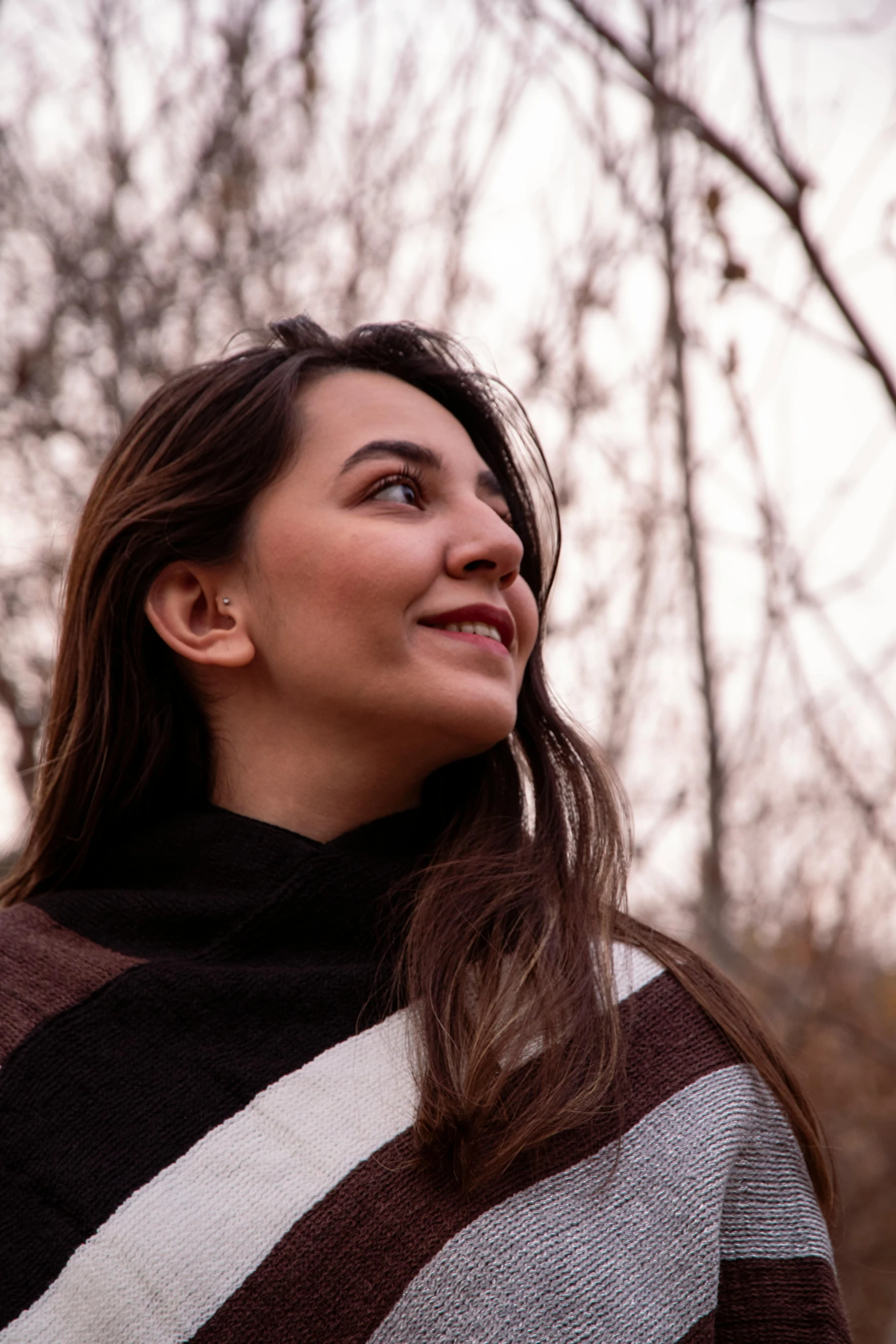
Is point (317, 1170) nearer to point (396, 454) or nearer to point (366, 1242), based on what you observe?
point (366, 1242)

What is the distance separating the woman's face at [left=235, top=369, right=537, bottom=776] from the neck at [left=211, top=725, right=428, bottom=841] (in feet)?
0.11

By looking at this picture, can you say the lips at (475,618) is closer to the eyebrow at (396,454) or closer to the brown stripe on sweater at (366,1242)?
the eyebrow at (396,454)

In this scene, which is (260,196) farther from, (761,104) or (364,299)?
(761,104)

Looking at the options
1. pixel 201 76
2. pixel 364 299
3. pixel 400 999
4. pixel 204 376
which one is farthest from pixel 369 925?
pixel 201 76

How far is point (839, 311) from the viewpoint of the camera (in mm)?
1390

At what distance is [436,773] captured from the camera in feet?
7.00

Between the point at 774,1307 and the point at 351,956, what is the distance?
723 millimetres

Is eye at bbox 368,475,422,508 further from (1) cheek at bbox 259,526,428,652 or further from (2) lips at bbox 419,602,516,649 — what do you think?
(2) lips at bbox 419,602,516,649

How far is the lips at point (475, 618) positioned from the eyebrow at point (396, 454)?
0.92 feet

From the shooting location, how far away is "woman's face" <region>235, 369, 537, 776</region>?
5.95 feet

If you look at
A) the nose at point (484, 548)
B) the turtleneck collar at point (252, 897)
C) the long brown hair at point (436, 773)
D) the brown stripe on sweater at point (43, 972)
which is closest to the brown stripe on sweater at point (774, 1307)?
the long brown hair at point (436, 773)

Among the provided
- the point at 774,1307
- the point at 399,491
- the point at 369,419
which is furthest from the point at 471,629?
Answer: the point at 774,1307

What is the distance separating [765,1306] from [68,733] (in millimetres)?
1393

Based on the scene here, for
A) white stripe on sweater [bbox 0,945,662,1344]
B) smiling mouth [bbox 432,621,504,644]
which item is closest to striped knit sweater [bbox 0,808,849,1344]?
white stripe on sweater [bbox 0,945,662,1344]
